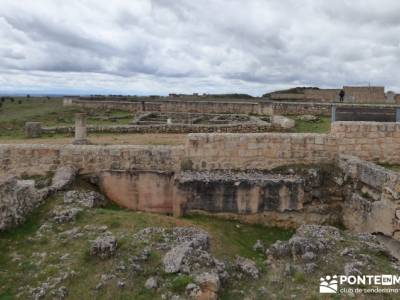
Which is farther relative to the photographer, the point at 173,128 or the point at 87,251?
the point at 173,128

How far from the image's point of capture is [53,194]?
9.16m

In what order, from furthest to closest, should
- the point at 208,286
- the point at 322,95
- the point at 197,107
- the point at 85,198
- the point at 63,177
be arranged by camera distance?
the point at 322,95
the point at 197,107
the point at 63,177
the point at 85,198
the point at 208,286

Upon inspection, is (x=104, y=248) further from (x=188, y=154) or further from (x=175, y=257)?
(x=188, y=154)

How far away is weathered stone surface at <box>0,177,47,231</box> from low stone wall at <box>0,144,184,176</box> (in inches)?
80.4

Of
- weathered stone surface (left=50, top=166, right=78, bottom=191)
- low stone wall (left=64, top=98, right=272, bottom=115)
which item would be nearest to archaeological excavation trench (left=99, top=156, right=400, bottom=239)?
weathered stone surface (left=50, top=166, right=78, bottom=191)

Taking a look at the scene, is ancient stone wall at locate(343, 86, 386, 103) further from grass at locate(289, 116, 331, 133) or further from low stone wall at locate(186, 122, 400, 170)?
low stone wall at locate(186, 122, 400, 170)

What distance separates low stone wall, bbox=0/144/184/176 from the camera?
10.5m

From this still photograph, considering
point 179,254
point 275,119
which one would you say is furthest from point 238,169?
point 275,119

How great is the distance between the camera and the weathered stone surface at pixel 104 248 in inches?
261

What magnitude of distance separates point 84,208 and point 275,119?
572 inches

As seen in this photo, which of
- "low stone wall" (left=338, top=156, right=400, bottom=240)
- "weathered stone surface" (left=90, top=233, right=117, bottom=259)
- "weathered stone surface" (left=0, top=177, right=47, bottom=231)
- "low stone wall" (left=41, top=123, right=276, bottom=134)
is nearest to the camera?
"weathered stone surface" (left=90, top=233, right=117, bottom=259)

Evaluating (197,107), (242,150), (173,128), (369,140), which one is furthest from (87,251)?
(197,107)

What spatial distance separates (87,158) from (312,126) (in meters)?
12.8

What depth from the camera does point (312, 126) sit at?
65.5ft
